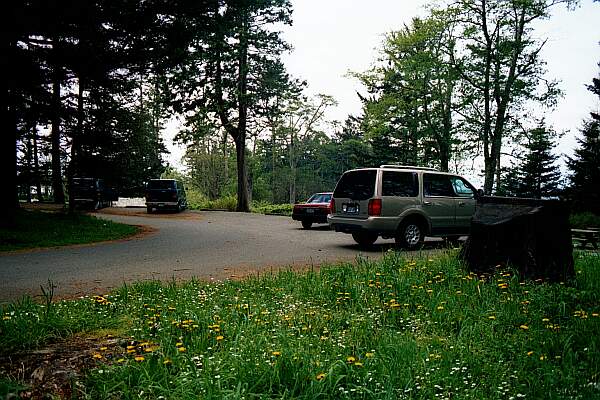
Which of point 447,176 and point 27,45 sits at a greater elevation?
point 27,45

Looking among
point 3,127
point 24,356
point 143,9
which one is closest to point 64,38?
point 143,9

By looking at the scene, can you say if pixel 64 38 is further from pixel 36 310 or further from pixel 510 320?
pixel 510 320

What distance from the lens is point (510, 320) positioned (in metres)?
4.87

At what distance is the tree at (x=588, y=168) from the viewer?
1086 inches

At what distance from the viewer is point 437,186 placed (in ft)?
41.4

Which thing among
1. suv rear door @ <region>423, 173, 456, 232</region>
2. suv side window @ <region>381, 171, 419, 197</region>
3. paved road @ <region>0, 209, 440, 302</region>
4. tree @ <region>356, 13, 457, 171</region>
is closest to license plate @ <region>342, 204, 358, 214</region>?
suv side window @ <region>381, 171, 419, 197</region>

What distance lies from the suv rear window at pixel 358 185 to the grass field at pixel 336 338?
5.28 meters

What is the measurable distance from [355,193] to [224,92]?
83.3ft

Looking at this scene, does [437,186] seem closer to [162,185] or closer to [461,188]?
[461,188]

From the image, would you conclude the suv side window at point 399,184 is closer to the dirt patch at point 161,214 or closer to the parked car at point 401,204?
the parked car at point 401,204

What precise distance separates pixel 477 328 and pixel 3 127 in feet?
53.6

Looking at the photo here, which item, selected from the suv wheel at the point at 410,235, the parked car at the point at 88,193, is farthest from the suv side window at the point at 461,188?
the parked car at the point at 88,193

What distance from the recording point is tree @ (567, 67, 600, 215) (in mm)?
27578

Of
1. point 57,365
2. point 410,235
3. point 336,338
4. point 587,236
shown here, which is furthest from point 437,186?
point 57,365
